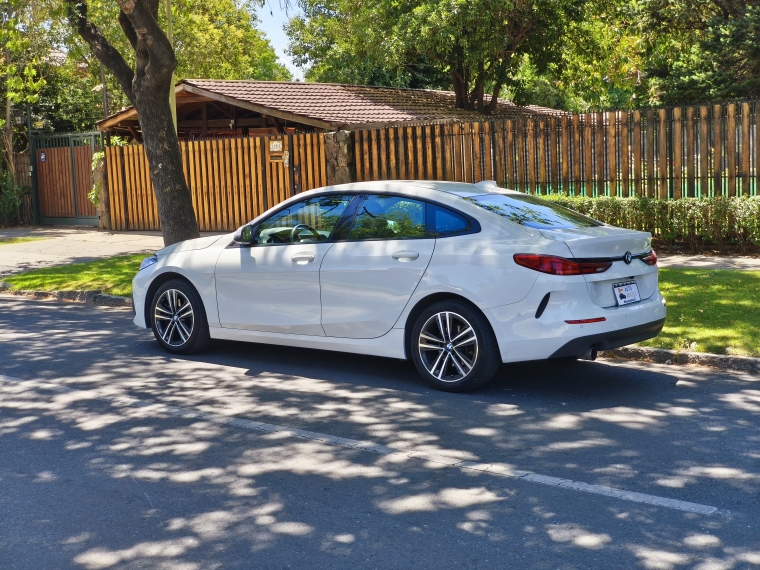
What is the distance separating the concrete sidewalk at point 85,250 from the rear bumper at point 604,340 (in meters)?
5.77

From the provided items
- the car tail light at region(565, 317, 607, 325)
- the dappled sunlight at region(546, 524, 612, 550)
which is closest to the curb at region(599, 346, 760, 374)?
the car tail light at region(565, 317, 607, 325)

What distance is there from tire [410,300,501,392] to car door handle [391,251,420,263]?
40 cm

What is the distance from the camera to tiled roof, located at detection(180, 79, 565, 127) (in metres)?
20.9

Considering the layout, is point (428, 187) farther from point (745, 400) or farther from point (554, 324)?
point (745, 400)

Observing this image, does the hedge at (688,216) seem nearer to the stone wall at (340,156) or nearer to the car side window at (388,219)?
the stone wall at (340,156)

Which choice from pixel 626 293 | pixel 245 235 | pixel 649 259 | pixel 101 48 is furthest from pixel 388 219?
pixel 101 48

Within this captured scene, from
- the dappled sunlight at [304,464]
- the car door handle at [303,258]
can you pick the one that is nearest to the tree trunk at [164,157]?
the car door handle at [303,258]

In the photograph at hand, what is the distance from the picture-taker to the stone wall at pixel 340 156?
18.3m

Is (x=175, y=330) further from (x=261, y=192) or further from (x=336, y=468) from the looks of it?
(x=261, y=192)

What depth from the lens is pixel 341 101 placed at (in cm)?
2338

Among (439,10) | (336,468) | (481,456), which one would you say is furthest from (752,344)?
(439,10)

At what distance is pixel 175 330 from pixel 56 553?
4612mm

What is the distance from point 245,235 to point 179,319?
3.59 feet

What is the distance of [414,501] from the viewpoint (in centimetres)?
466
